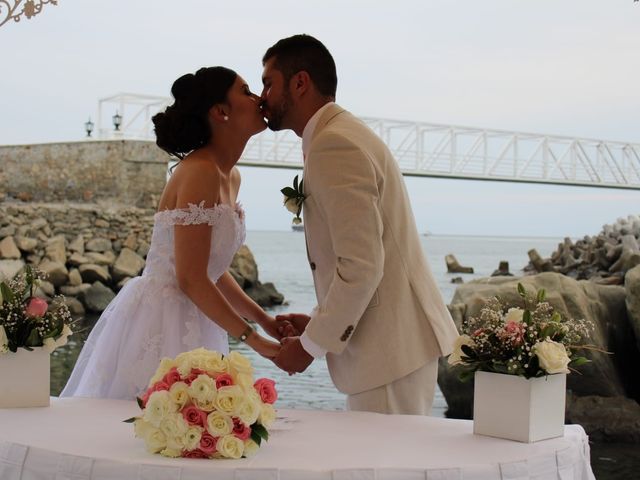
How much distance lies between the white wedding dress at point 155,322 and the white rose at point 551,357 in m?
1.20

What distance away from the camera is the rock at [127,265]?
17.6 meters

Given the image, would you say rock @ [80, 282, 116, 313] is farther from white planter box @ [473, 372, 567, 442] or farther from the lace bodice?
white planter box @ [473, 372, 567, 442]

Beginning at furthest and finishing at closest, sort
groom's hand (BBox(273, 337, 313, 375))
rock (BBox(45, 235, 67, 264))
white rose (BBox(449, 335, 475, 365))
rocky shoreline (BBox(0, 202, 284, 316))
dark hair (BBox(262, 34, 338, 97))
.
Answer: rock (BBox(45, 235, 67, 264)) < rocky shoreline (BBox(0, 202, 284, 316)) < dark hair (BBox(262, 34, 338, 97)) < groom's hand (BBox(273, 337, 313, 375)) < white rose (BBox(449, 335, 475, 365))

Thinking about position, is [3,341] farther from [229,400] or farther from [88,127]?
[88,127]

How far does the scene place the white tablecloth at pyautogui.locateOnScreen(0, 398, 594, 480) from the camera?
74.4 inches

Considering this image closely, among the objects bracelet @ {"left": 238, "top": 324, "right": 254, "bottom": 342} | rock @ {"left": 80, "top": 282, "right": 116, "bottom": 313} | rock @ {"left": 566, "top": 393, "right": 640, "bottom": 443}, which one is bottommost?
rock @ {"left": 566, "top": 393, "right": 640, "bottom": 443}

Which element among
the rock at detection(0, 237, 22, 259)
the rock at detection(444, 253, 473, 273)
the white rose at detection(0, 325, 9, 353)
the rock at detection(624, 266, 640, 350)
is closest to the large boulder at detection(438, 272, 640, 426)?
the rock at detection(624, 266, 640, 350)

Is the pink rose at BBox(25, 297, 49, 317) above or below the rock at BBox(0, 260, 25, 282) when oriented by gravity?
above

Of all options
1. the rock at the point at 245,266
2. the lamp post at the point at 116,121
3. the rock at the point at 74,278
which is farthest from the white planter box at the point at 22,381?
the lamp post at the point at 116,121

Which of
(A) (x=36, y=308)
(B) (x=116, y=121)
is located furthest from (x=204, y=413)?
(B) (x=116, y=121)

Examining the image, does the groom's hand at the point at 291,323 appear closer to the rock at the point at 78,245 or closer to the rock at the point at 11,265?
the rock at the point at 11,265

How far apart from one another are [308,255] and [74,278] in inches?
569

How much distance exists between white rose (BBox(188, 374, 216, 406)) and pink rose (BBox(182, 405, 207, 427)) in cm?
2

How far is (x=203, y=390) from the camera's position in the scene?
1895mm
